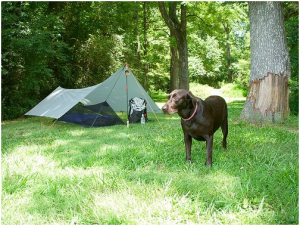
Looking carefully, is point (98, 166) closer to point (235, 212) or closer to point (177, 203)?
point (177, 203)

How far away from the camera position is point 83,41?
1398 cm

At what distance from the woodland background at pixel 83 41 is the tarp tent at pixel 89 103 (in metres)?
1.53

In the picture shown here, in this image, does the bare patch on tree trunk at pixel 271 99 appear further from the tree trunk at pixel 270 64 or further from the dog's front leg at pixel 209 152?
the dog's front leg at pixel 209 152

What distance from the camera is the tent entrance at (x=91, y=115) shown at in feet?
25.5

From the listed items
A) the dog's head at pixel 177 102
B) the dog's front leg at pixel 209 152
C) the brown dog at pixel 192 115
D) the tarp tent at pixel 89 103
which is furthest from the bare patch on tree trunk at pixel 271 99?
the dog's head at pixel 177 102

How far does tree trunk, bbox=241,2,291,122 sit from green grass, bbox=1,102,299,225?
5.75 ft

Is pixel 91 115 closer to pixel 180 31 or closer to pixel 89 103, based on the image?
pixel 89 103

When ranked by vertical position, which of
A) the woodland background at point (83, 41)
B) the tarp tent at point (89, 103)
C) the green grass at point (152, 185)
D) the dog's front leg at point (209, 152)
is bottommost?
the green grass at point (152, 185)

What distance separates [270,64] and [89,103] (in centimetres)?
498

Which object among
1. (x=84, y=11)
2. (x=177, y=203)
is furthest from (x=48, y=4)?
(x=177, y=203)

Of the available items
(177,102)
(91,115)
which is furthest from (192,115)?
(91,115)

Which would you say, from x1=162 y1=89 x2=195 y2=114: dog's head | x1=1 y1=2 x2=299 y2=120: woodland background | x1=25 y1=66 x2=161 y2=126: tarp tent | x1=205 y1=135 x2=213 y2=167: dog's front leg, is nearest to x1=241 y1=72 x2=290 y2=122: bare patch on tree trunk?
x1=1 y1=2 x2=299 y2=120: woodland background

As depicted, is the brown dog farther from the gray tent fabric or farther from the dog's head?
the gray tent fabric

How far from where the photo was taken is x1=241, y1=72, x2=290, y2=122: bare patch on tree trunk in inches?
253
